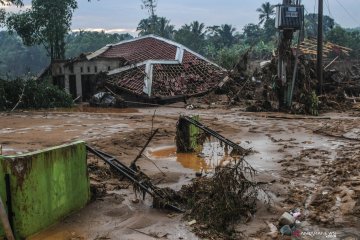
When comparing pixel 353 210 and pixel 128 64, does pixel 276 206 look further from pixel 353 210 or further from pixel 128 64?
pixel 128 64

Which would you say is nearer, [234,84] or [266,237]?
[266,237]

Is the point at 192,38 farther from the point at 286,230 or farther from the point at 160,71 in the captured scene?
the point at 286,230

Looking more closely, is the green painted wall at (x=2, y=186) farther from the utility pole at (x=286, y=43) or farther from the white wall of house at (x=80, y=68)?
the white wall of house at (x=80, y=68)

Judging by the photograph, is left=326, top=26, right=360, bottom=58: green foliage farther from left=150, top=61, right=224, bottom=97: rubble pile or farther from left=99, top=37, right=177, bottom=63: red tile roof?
left=99, top=37, right=177, bottom=63: red tile roof

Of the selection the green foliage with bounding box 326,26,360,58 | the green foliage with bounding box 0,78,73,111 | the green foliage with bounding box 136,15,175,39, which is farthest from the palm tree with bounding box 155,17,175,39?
the green foliage with bounding box 0,78,73,111

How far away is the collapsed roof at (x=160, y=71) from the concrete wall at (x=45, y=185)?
17.2m

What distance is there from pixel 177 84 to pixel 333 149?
15361mm

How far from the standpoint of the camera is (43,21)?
27.5 metres

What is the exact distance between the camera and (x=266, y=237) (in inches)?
193

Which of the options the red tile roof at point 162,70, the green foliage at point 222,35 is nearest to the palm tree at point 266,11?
the green foliage at point 222,35

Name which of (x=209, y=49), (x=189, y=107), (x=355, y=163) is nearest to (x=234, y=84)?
(x=189, y=107)

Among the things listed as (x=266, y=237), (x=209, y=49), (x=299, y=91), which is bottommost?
Result: (x=266, y=237)

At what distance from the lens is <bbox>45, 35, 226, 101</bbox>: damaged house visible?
23.4 m

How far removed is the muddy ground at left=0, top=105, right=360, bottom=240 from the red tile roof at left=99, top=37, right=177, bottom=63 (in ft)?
35.8
